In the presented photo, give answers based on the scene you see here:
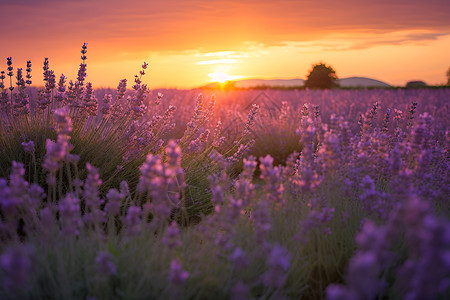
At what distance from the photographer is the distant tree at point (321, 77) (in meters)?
40.8

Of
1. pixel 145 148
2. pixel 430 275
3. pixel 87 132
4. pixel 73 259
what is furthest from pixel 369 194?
pixel 87 132

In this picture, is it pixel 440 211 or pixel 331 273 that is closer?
pixel 331 273

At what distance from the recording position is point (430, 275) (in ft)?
3.28

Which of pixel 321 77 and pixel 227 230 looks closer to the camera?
pixel 227 230

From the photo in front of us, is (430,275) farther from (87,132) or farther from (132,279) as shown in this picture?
(87,132)

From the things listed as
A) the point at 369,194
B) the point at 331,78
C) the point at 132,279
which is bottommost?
the point at 132,279

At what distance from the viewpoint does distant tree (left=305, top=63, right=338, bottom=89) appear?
1607 inches

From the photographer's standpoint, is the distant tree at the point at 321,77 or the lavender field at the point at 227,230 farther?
the distant tree at the point at 321,77

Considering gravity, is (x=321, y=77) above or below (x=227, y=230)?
above

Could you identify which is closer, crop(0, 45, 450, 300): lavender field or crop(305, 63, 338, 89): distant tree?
crop(0, 45, 450, 300): lavender field

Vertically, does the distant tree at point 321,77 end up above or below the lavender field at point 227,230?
above

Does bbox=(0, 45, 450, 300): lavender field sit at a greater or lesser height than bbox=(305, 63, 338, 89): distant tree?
lesser

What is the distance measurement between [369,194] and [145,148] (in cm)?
240

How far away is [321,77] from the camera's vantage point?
4119cm
